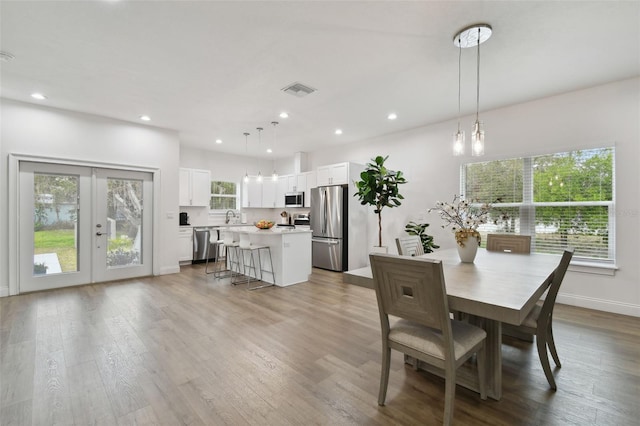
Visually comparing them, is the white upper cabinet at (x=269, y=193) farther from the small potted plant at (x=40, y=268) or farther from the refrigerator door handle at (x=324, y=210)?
the small potted plant at (x=40, y=268)

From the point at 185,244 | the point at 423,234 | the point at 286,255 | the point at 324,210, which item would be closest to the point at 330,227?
the point at 324,210

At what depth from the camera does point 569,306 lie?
3.72 metres

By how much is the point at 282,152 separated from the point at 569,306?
661 cm

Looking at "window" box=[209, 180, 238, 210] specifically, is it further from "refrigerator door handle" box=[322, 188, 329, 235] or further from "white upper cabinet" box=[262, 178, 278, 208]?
"refrigerator door handle" box=[322, 188, 329, 235]

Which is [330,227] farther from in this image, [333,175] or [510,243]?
[510,243]

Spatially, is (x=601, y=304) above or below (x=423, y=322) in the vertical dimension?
below

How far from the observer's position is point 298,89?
371cm

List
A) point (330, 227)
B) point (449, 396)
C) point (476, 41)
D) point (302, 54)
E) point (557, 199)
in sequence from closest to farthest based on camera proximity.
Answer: point (449, 396) < point (476, 41) < point (302, 54) < point (557, 199) < point (330, 227)

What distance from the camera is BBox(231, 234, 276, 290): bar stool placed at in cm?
477

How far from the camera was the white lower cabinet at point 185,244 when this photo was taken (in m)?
6.53

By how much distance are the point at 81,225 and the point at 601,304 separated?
25.2ft

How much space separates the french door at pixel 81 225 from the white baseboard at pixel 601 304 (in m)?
6.81

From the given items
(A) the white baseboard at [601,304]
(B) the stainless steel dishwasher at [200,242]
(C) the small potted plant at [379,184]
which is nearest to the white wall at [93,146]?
(B) the stainless steel dishwasher at [200,242]

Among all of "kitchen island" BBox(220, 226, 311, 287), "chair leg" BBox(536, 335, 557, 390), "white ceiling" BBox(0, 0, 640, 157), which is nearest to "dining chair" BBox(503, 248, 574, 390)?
"chair leg" BBox(536, 335, 557, 390)
